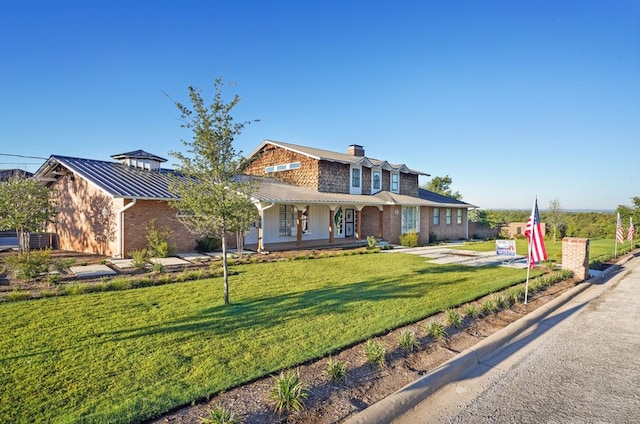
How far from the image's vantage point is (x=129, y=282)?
867cm

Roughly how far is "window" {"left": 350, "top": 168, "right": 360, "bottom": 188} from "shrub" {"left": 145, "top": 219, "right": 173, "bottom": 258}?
41.7ft

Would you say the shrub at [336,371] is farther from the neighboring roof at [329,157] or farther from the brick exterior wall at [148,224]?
the neighboring roof at [329,157]

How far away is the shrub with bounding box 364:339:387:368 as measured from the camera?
472cm

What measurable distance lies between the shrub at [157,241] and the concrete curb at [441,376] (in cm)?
1174

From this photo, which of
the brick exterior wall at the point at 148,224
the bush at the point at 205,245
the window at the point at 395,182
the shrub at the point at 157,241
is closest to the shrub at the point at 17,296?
the shrub at the point at 157,241

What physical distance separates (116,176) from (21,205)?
12.7ft

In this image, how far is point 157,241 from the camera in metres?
13.9

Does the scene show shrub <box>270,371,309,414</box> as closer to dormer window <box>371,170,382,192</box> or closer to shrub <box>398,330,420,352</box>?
shrub <box>398,330,420,352</box>

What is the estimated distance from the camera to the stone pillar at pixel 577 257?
1148 centimetres

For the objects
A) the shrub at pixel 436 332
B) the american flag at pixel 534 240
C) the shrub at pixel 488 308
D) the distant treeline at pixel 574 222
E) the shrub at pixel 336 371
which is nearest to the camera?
the shrub at pixel 336 371

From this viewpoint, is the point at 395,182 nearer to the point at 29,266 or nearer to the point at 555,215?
the point at 555,215

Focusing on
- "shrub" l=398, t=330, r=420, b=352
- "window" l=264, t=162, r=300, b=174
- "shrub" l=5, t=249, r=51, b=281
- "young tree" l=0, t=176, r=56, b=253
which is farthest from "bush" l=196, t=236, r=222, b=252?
"shrub" l=398, t=330, r=420, b=352


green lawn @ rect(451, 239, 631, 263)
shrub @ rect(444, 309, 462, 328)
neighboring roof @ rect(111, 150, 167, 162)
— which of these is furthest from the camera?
neighboring roof @ rect(111, 150, 167, 162)

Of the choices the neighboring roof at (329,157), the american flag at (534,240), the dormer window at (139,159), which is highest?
the neighboring roof at (329,157)
